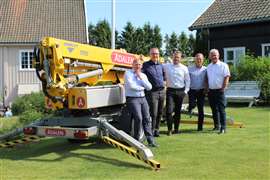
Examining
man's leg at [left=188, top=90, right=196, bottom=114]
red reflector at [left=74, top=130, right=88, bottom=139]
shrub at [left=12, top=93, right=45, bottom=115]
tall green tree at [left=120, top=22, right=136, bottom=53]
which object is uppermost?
tall green tree at [left=120, top=22, right=136, bottom=53]

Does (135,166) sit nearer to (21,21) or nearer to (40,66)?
(40,66)

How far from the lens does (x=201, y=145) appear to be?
1023 centimetres

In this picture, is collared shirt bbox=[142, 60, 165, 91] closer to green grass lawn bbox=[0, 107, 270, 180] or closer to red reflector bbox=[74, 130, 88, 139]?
green grass lawn bbox=[0, 107, 270, 180]

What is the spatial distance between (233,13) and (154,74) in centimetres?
1888

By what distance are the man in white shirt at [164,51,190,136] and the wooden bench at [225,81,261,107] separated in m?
8.51

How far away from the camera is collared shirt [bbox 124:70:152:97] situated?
9852mm

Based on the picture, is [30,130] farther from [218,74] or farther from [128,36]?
[128,36]

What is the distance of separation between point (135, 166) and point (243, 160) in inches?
72.4

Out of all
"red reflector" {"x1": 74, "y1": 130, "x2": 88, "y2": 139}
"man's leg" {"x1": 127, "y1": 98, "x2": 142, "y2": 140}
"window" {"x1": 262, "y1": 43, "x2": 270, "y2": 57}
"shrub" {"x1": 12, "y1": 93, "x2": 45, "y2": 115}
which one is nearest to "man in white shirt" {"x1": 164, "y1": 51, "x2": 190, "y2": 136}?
"man's leg" {"x1": 127, "y1": 98, "x2": 142, "y2": 140}

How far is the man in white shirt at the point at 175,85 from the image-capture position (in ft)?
38.2

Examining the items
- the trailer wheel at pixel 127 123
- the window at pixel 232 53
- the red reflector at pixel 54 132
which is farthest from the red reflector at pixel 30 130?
the window at pixel 232 53

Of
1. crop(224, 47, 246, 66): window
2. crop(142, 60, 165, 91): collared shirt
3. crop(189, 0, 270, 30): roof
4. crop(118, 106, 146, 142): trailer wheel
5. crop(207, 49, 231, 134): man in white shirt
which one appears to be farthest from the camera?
crop(224, 47, 246, 66): window

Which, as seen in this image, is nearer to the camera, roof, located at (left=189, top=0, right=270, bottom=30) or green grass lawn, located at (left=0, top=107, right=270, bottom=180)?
green grass lawn, located at (left=0, top=107, right=270, bottom=180)

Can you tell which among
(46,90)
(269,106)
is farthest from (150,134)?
(269,106)
